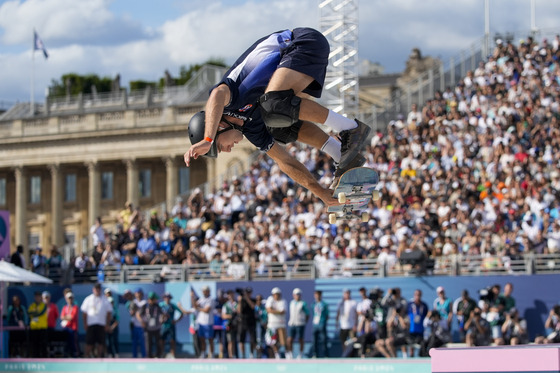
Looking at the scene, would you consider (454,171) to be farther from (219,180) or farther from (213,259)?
(219,180)

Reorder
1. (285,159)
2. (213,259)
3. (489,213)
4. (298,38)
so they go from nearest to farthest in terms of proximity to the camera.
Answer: (298,38), (285,159), (489,213), (213,259)

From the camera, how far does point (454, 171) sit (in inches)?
886

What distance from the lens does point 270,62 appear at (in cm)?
838

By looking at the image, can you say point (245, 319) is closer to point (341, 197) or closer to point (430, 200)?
point (430, 200)

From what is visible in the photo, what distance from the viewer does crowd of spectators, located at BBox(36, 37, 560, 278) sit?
67.3ft

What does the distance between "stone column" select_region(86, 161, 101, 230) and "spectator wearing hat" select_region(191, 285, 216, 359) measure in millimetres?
37738

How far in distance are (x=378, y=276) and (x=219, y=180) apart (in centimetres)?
1729

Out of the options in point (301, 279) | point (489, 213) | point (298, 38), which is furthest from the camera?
point (301, 279)

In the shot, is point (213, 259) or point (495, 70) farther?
point (495, 70)

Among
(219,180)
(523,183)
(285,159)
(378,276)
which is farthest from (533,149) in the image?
(219,180)

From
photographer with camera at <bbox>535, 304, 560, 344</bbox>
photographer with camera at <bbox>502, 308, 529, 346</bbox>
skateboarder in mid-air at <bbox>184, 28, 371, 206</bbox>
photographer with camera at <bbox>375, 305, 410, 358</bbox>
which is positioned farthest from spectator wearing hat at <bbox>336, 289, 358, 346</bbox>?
skateboarder in mid-air at <bbox>184, 28, 371, 206</bbox>

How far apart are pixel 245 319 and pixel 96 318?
3604mm

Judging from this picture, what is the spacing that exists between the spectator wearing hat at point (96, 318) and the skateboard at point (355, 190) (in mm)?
12711

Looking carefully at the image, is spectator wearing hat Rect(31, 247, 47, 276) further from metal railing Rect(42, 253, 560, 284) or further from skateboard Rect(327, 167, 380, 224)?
skateboard Rect(327, 167, 380, 224)
